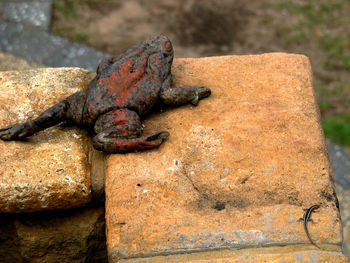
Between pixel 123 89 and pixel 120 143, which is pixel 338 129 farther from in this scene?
pixel 120 143

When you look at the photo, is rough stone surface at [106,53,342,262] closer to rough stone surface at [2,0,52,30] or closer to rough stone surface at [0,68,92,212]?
rough stone surface at [0,68,92,212]

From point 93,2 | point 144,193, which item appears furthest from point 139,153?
point 93,2

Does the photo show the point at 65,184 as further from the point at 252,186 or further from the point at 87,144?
the point at 252,186

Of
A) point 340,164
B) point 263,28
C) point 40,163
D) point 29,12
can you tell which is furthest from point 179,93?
point 263,28

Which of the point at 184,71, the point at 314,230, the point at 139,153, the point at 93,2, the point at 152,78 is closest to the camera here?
the point at 314,230

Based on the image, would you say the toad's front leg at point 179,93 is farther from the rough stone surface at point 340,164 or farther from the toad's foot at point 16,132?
the rough stone surface at point 340,164
